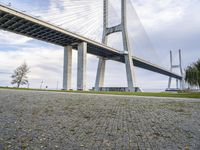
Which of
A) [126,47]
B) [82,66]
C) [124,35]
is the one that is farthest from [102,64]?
[124,35]

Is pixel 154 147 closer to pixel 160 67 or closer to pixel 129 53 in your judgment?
pixel 129 53

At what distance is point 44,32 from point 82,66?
382 inches

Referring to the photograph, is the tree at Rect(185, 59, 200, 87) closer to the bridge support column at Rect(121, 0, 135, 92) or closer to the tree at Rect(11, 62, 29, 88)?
the bridge support column at Rect(121, 0, 135, 92)

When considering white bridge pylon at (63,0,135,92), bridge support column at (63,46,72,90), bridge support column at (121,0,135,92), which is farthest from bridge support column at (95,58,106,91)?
bridge support column at (63,46,72,90)

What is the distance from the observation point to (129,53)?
144ft

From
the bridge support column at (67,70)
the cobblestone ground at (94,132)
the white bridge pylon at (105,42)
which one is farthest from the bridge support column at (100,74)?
the cobblestone ground at (94,132)

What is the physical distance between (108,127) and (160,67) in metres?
53.1

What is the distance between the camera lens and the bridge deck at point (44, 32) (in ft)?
102

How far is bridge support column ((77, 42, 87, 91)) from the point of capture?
4147 cm

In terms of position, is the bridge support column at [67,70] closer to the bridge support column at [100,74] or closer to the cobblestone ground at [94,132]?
the bridge support column at [100,74]

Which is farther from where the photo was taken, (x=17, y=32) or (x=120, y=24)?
(x=120, y=24)

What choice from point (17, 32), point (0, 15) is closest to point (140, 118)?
point (0, 15)

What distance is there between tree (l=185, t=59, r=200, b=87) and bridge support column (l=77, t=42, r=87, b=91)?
1984cm

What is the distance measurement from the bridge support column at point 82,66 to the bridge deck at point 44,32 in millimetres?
1346
